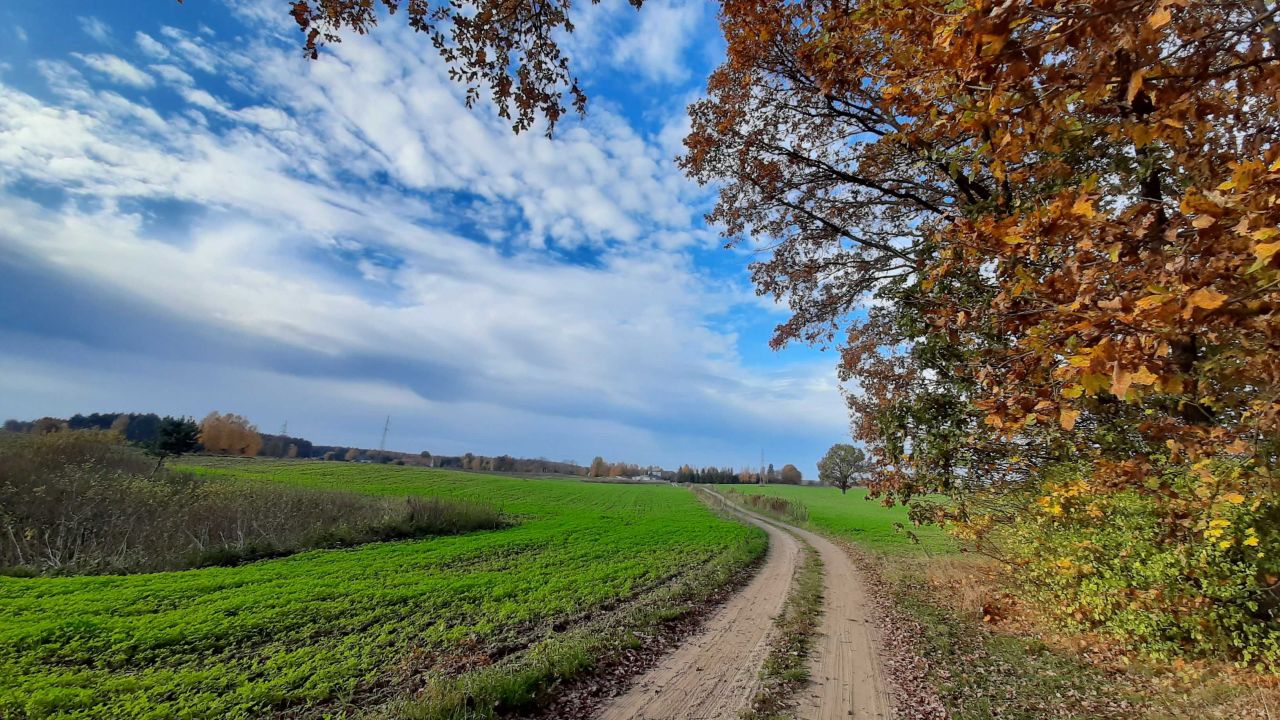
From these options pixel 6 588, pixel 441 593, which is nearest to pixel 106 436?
pixel 6 588

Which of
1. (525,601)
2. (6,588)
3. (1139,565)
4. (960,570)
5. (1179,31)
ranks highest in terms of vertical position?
(1179,31)

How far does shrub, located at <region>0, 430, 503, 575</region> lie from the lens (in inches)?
618

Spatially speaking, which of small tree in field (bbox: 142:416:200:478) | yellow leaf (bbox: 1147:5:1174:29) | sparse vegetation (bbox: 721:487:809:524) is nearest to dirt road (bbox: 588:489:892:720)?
yellow leaf (bbox: 1147:5:1174:29)

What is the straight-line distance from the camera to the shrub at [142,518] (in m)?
15.7

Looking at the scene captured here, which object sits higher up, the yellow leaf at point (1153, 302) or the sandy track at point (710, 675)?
the yellow leaf at point (1153, 302)

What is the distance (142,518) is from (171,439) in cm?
3915

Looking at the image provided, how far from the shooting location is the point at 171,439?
150 ft

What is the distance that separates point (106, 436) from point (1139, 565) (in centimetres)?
4943

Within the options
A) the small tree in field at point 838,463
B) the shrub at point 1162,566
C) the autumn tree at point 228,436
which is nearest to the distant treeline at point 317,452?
the autumn tree at point 228,436

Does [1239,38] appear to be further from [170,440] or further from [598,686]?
[170,440]

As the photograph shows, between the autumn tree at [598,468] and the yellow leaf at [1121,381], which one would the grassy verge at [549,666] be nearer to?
the yellow leaf at [1121,381]

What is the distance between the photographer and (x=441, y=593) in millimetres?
12531

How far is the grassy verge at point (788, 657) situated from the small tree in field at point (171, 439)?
59.7 meters

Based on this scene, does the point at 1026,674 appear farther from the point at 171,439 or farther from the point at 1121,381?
the point at 171,439
